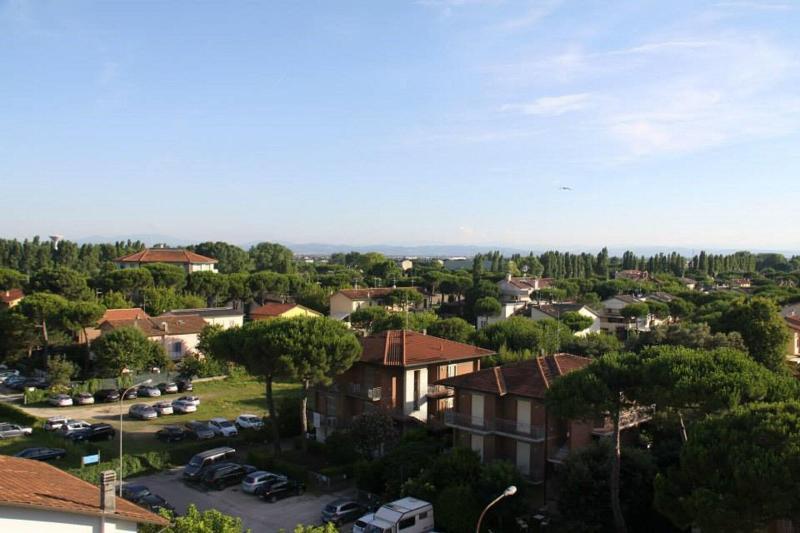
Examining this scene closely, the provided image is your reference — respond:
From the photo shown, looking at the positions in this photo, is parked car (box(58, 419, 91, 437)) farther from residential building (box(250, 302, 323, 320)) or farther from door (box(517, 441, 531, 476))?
residential building (box(250, 302, 323, 320))

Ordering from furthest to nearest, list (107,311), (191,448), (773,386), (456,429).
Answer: (107,311) < (191,448) < (456,429) < (773,386)

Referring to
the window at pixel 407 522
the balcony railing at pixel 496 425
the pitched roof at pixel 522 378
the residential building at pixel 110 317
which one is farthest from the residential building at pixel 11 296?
the window at pixel 407 522

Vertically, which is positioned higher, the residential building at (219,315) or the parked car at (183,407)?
the residential building at (219,315)

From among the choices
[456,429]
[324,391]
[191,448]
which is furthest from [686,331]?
[191,448]

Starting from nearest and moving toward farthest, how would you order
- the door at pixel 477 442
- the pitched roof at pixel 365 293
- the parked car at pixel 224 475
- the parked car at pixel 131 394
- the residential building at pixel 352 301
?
1. the parked car at pixel 224 475
2. the door at pixel 477 442
3. the parked car at pixel 131 394
4. the residential building at pixel 352 301
5. the pitched roof at pixel 365 293

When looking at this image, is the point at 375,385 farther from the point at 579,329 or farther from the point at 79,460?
the point at 579,329

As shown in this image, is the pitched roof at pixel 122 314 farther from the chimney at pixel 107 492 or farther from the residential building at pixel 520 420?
the chimney at pixel 107 492

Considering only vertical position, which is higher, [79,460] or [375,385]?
[375,385]

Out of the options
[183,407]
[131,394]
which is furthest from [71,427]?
[131,394]
